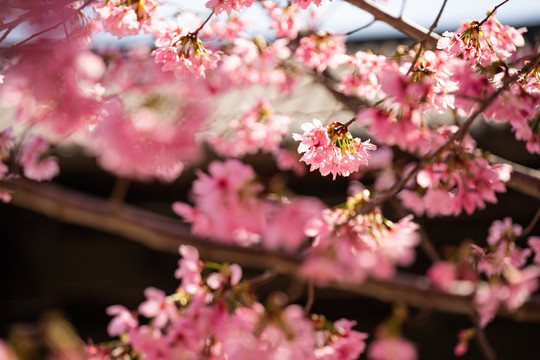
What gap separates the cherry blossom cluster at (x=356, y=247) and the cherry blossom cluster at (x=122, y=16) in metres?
0.87

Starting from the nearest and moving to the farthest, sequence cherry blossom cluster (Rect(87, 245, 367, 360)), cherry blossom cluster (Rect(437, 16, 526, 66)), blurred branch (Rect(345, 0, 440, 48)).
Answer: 1. cherry blossom cluster (Rect(87, 245, 367, 360))
2. cherry blossom cluster (Rect(437, 16, 526, 66))
3. blurred branch (Rect(345, 0, 440, 48))

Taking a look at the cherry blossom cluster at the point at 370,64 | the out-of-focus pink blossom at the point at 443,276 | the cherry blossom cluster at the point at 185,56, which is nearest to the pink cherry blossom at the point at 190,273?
the cherry blossom cluster at the point at 185,56

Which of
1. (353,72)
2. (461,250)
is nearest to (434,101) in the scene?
(461,250)

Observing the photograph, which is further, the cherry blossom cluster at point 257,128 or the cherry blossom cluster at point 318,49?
the cherry blossom cluster at point 257,128

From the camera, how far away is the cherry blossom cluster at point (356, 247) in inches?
42.6

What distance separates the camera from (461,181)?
5.27 feet

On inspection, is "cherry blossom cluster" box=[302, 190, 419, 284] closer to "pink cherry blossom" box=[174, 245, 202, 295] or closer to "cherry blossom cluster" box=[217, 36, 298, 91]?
"pink cherry blossom" box=[174, 245, 202, 295]

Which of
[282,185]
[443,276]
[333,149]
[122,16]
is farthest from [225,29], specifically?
[282,185]

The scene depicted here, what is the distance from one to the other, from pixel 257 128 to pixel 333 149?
4.33 feet

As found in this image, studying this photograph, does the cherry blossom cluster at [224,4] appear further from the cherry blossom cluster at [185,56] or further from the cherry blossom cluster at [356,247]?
the cherry blossom cluster at [356,247]

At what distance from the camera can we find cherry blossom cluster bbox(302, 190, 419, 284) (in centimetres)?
108

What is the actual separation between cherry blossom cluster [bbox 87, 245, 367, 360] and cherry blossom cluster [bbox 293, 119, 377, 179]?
1.35 feet

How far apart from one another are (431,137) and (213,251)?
0.87m

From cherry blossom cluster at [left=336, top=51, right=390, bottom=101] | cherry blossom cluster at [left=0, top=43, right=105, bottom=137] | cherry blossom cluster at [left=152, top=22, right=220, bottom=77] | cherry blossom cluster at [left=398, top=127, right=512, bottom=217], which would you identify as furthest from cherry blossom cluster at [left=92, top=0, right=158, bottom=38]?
cherry blossom cluster at [left=398, top=127, right=512, bottom=217]
